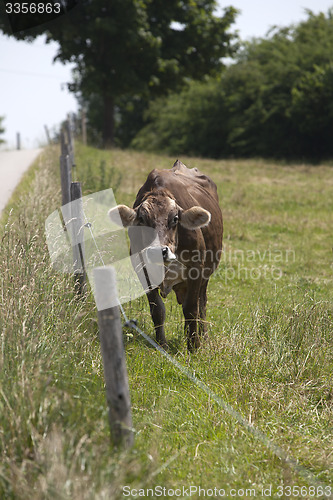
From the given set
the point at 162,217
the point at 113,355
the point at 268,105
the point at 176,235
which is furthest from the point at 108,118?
the point at 113,355

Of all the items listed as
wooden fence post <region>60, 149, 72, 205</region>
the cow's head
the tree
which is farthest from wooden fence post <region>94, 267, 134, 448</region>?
the tree

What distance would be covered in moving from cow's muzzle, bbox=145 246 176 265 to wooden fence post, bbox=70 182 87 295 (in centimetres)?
83

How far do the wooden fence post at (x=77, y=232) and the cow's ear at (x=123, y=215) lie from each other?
0.37m

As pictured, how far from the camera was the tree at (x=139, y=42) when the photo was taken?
887 inches

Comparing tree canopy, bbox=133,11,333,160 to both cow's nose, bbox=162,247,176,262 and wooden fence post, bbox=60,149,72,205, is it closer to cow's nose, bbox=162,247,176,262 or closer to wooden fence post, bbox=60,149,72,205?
wooden fence post, bbox=60,149,72,205

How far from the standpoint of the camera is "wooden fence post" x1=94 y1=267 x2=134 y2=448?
270cm

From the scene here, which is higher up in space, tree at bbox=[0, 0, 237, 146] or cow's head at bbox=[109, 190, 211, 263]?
tree at bbox=[0, 0, 237, 146]

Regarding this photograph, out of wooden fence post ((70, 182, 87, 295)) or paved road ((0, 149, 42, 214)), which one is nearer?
wooden fence post ((70, 182, 87, 295))

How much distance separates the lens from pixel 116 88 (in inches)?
974

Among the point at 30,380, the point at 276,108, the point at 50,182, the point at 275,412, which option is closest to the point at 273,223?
the point at 50,182

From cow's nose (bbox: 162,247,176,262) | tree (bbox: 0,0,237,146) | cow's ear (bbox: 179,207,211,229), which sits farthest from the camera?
tree (bbox: 0,0,237,146)

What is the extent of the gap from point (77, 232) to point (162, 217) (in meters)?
0.88

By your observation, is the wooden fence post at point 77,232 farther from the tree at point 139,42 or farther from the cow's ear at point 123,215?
the tree at point 139,42

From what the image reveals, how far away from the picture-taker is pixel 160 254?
4445 mm
